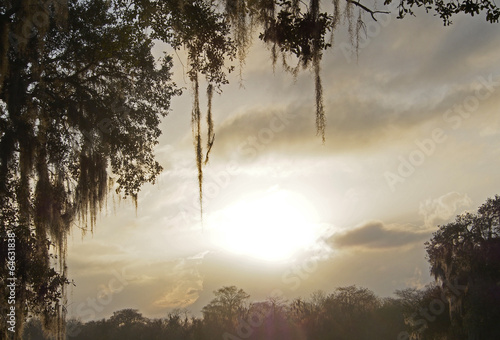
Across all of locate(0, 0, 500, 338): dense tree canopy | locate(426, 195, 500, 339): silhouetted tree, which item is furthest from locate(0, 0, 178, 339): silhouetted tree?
locate(426, 195, 500, 339): silhouetted tree

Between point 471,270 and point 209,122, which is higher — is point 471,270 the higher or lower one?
the lower one

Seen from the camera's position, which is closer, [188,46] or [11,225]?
[188,46]

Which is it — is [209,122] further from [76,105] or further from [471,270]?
[471,270]

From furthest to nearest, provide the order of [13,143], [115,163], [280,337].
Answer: [280,337]
[115,163]
[13,143]

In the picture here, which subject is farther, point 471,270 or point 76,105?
point 471,270

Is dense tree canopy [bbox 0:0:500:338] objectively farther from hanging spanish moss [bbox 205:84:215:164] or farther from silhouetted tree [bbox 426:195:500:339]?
silhouetted tree [bbox 426:195:500:339]

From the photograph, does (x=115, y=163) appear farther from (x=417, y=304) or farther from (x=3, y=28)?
(x=417, y=304)

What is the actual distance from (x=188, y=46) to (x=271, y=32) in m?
2.22

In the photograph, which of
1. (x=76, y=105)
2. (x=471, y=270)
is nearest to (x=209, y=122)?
(x=76, y=105)

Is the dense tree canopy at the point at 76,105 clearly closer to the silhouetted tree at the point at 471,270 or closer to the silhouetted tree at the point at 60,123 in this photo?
the silhouetted tree at the point at 60,123

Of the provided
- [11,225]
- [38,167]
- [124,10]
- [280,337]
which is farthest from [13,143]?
[280,337]

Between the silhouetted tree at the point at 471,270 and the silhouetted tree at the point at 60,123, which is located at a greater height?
the silhouetted tree at the point at 60,123

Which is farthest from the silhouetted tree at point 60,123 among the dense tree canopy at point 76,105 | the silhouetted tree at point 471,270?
the silhouetted tree at point 471,270

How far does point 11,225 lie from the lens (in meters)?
8.88
